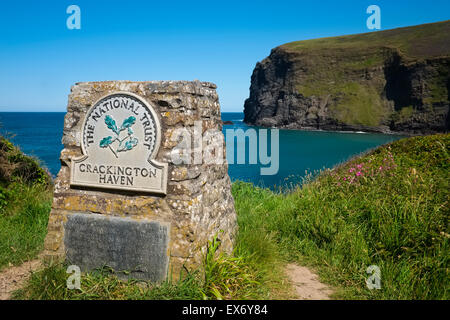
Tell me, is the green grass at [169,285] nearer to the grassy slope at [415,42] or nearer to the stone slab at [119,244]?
the stone slab at [119,244]

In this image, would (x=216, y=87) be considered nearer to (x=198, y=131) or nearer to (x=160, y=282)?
(x=198, y=131)

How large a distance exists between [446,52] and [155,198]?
7312cm

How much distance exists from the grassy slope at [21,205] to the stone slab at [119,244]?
110 cm

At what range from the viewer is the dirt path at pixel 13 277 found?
129 inches

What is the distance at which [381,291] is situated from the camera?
322 cm

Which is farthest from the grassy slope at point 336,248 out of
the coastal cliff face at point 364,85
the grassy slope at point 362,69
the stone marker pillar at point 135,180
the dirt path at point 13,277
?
the grassy slope at point 362,69

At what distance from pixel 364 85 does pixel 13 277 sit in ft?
253

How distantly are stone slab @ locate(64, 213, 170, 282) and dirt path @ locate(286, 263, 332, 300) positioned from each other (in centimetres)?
146

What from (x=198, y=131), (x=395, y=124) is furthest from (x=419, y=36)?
(x=198, y=131)

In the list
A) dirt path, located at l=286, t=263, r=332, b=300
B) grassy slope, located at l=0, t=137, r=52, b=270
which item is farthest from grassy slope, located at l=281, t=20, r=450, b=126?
grassy slope, located at l=0, t=137, r=52, b=270

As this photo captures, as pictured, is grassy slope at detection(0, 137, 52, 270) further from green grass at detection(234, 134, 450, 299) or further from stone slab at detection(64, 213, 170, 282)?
green grass at detection(234, 134, 450, 299)

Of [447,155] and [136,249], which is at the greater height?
[447,155]

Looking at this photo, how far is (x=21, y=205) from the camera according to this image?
5.58 meters

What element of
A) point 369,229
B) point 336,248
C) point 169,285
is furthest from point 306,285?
point 169,285
